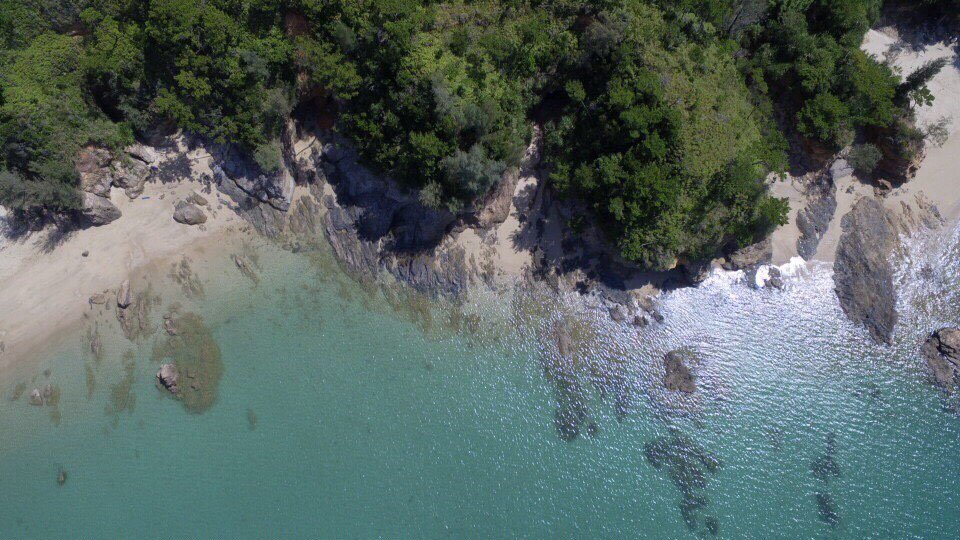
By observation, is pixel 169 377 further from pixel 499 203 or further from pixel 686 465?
pixel 686 465

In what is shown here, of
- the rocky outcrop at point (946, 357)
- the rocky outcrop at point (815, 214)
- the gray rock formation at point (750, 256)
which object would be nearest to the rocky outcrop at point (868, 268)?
the rocky outcrop at point (815, 214)

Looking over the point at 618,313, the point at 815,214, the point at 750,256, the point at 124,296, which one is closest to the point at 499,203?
the point at 618,313

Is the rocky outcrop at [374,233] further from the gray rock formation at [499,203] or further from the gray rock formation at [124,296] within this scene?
the gray rock formation at [124,296]

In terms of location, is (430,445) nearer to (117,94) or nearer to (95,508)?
(95,508)

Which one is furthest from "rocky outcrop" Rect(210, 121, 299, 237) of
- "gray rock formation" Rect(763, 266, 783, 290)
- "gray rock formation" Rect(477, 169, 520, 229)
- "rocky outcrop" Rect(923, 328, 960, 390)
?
"rocky outcrop" Rect(923, 328, 960, 390)

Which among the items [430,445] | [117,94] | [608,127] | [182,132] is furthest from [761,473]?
[117,94]

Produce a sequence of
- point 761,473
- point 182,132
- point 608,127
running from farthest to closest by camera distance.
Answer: point 182,132, point 761,473, point 608,127

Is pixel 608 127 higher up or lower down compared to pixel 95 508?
higher up
